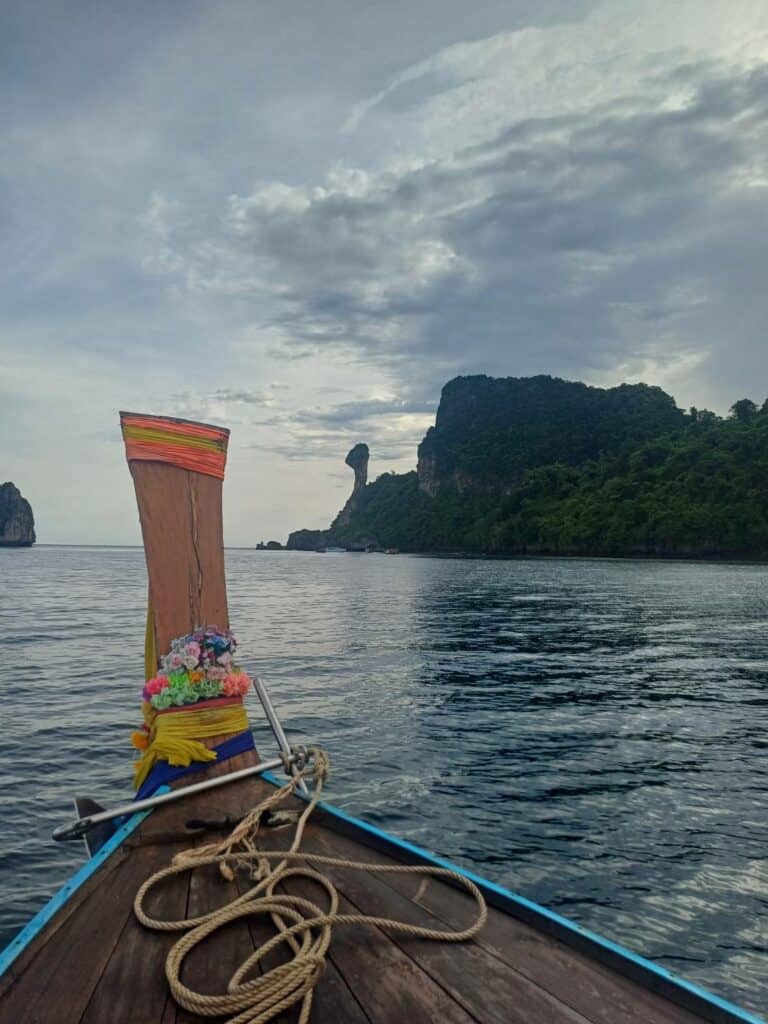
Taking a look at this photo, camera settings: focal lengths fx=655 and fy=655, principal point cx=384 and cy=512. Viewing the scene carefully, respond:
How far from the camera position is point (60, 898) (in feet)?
11.7

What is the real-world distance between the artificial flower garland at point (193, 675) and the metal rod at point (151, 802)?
2.18ft

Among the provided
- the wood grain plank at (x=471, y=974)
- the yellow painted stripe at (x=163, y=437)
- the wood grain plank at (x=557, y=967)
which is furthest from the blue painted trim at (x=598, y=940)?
the yellow painted stripe at (x=163, y=437)

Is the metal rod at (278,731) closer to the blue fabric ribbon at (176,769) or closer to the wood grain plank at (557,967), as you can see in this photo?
the blue fabric ribbon at (176,769)

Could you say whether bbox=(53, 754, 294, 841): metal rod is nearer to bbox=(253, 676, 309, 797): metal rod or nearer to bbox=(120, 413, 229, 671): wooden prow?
bbox=(253, 676, 309, 797): metal rod

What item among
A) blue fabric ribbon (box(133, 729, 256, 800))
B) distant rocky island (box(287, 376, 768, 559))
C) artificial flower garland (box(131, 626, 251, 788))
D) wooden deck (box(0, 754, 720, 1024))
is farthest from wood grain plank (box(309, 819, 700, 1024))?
distant rocky island (box(287, 376, 768, 559))

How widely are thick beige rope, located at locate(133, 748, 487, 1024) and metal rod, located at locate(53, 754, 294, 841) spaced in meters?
0.57

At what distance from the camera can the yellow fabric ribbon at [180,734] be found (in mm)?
5285

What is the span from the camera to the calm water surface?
22.5 feet

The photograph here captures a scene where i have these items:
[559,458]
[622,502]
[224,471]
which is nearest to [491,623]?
[224,471]

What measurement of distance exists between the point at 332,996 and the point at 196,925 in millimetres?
837

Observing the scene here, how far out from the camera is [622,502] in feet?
406

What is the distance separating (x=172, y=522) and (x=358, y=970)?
3923mm

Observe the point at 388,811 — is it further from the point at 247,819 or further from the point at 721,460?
the point at 721,460

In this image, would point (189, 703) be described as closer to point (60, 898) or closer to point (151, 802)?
point (151, 802)
